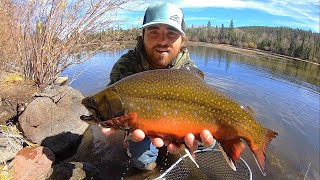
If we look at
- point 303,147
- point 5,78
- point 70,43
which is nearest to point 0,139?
point 5,78

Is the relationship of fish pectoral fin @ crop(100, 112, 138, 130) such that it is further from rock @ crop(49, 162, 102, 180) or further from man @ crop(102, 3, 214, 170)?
rock @ crop(49, 162, 102, 180)

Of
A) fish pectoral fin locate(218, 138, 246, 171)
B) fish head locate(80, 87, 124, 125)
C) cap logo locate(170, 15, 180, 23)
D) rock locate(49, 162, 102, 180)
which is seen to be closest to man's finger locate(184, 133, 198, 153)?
fish pectoral fin locate(218, 138, 246, 171)

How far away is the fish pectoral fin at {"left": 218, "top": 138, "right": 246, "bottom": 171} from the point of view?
8.34 ft

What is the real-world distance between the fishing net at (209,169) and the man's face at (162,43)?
188cm

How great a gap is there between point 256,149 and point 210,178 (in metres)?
2.97

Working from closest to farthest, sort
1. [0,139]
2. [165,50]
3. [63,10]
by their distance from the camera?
[165,50] < [0,139] < [63,10]

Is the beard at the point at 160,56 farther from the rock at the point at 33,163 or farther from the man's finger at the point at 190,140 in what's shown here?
the rock at the point at 33,163

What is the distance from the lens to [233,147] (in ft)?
8.39

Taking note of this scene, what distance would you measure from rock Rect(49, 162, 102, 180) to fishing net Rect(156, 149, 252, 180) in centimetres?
149

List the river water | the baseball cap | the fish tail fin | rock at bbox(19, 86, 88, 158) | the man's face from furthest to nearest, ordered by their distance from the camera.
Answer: the river water < rock at bbox(19, 86, 88, 158) < the man's face < the baseball cap < the fish tail fin

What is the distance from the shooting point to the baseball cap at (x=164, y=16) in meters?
3.33

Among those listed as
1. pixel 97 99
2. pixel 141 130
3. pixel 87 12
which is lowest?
pixel 141 130

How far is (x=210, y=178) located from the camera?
17.3ft

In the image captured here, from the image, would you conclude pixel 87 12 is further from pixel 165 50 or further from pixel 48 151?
pixel 165 50
